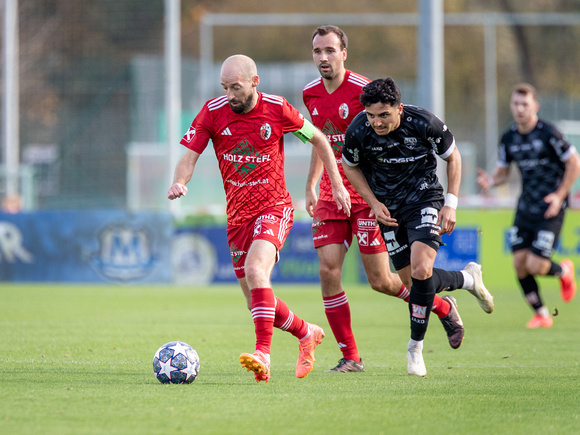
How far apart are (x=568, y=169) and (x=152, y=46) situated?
17.1m

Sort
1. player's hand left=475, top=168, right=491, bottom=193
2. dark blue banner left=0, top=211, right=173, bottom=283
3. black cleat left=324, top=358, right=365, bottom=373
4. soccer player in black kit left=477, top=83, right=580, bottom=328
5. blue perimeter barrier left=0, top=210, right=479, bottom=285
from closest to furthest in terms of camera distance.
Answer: black cleat left=324, top=358, right=365, bottom=373
player's hand left=475, top=168, right=491, bottom=193
soccer player in black kit left=477, top=83, right=580, bottom=328
blue perimeter barrier left=0, top=210, right=479, bottom=285
dark blue banner left=0, top=211, right=173, bottom=283

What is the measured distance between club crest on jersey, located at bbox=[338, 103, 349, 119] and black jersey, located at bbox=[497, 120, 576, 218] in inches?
163

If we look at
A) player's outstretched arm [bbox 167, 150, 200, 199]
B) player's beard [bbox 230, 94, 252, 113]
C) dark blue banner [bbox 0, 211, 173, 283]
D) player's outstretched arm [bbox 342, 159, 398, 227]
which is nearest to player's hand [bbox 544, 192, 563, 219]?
player's outstretched arm [bbox 342, 159, 398, 227]

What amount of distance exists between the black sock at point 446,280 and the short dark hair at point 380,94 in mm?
1421

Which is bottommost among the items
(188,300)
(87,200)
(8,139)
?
(188,300)

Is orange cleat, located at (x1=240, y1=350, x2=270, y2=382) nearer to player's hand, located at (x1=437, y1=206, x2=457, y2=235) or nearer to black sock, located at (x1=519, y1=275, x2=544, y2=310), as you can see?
player's hand, located at (x1=437, y1=206, x2=457, y2=235)

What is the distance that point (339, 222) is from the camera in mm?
7602

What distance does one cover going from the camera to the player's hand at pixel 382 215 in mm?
7098

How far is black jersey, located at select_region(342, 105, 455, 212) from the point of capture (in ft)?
23.0

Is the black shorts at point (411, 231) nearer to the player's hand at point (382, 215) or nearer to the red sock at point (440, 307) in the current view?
the player's hand at point (382, 215)

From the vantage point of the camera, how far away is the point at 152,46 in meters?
26.1

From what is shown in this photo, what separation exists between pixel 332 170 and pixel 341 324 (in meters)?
1.27

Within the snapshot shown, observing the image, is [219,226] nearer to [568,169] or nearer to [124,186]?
[124,186]

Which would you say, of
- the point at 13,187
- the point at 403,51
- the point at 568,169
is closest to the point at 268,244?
the point at 568,169
